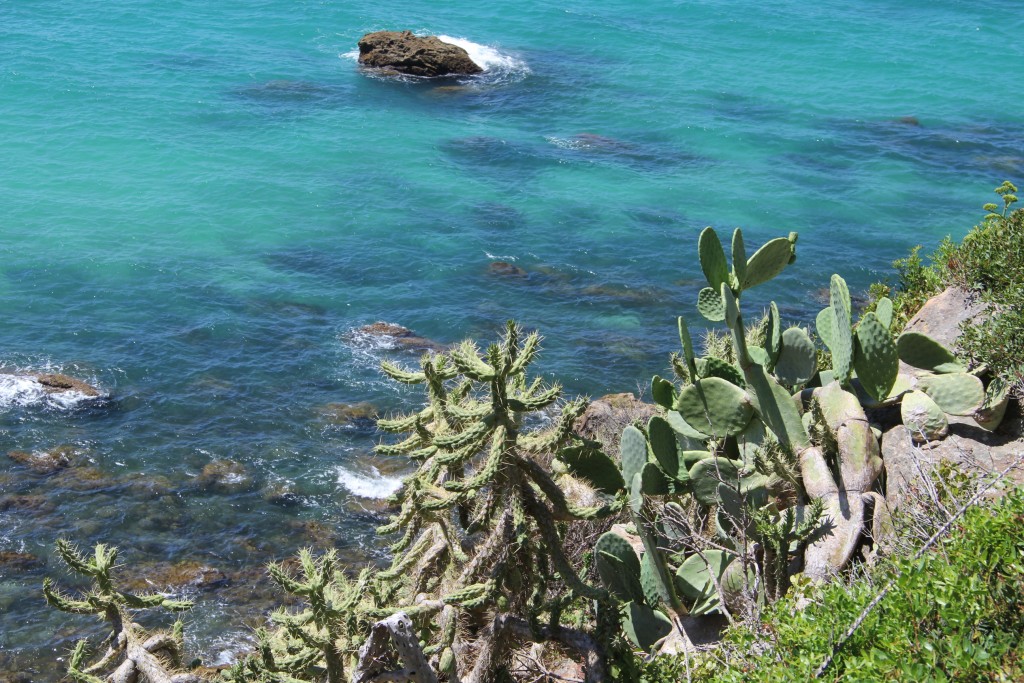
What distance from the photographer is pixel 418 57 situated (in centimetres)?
3975

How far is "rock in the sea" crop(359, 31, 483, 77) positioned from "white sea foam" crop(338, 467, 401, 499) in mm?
25809

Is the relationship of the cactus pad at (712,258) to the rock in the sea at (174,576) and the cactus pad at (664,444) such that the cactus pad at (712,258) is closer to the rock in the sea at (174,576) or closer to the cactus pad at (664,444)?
the cactus pad at (664,444)

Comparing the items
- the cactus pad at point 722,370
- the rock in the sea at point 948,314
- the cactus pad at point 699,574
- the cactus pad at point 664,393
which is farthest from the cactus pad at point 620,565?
the rock in the sea at point 948,314

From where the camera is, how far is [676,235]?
90.1 ft

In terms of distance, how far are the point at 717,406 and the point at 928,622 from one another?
12.8 ft

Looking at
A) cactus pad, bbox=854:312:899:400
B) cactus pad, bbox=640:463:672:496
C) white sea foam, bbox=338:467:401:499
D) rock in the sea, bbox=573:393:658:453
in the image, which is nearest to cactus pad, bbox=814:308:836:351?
cactus pad, bbox=854:312:899:400

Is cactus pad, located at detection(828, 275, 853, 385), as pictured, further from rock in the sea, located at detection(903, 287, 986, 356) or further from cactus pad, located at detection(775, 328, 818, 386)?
rock in the sea, located at detection(903, 287, 986, 356)

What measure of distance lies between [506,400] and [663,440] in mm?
2432

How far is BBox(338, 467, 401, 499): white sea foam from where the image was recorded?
16953 mm

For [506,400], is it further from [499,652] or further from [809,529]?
[809,529]

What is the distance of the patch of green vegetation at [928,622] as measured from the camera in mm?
5398

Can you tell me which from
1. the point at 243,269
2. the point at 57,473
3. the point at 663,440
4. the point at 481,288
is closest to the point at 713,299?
the point at 663,440

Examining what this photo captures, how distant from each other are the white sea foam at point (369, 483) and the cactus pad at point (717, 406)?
8468 mm

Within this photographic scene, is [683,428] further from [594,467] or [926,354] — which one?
[926,354]
